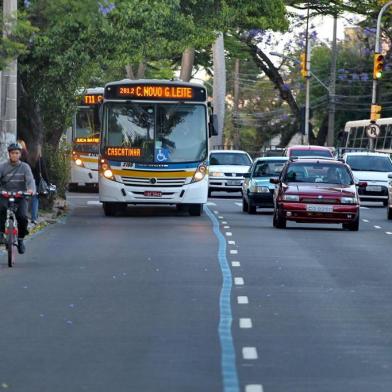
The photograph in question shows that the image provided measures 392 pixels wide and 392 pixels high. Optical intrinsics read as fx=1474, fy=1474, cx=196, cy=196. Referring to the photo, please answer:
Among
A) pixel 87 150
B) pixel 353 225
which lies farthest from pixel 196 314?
pixel 87 150

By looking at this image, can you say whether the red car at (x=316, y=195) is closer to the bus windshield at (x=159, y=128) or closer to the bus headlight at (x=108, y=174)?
the bus windshield at (x=159, y=128)

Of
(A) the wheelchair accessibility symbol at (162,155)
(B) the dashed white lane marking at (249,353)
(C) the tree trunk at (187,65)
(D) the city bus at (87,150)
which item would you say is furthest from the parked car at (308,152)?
(B) the dashed white lane marking at (249,353)

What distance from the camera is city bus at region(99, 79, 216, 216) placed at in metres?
34.3

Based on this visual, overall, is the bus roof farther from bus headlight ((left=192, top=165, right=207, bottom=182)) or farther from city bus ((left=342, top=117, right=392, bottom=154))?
bus headlight ((left=192, top=165, right=207, bottom=182))

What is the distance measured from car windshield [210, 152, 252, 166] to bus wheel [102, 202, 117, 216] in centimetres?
1531

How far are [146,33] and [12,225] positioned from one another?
13780mm

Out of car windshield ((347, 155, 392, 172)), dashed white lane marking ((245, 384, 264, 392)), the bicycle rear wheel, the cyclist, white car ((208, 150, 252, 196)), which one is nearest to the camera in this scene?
dashed white lane marking ((245, 384, 264, 392))

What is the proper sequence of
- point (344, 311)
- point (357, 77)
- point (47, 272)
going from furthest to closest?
point (357, 77) → point (47, 272) → point (344, 311)

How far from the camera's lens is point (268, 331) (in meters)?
13.4

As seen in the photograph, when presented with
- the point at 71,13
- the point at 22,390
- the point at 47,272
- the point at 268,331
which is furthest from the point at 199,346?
the point at 47,272

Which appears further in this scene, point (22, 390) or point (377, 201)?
point (377, 201)

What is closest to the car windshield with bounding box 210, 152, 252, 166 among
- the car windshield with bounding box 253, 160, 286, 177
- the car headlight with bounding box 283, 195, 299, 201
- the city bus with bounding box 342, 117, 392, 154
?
the city bus with bounding box 342, 117, 392, 154

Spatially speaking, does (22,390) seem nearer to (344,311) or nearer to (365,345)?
(365,345)

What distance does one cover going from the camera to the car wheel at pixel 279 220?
30617 millimetres
